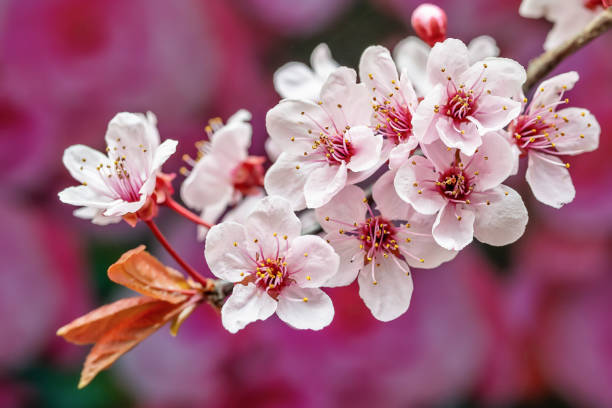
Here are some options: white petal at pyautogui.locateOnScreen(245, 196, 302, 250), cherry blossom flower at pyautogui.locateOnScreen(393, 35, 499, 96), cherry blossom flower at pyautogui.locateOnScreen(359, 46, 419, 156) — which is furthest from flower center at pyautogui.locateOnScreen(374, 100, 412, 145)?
cherry blossom flower at pyautogui.locateOnScreen(393, 35, 499, 96)

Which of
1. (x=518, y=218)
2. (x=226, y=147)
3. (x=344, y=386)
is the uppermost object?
(x=226, y=147)

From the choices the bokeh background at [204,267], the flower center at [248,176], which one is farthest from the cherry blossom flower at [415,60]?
the bokeh background at [204,267]

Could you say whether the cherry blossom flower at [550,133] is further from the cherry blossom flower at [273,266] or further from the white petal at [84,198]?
the white petal at [84,198]

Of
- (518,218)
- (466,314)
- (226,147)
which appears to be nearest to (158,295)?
(226,147)

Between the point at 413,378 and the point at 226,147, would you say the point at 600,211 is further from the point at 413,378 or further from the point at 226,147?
the point at 226,147

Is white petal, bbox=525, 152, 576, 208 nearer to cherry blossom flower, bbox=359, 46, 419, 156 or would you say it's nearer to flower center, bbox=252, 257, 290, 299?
cherry blossom flower, bbox=359, 46, 419, 156

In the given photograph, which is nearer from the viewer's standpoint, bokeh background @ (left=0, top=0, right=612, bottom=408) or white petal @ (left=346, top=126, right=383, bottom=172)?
white petal @ (left=346, top=126, right=383, bottom=172)
